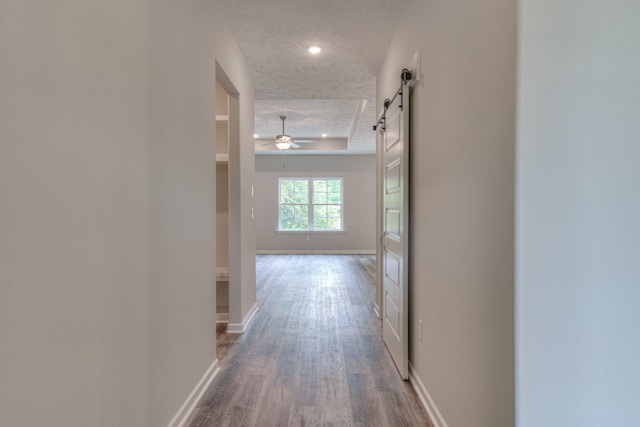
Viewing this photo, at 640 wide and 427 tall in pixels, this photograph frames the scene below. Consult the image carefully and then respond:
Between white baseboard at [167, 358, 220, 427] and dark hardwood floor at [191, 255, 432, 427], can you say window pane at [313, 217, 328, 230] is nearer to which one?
dark hardwood floor at [191, 255, 432, 427]

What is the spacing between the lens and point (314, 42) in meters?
2.91

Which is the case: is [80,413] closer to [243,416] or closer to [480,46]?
[243,416]

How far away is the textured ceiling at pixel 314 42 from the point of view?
2445 mm

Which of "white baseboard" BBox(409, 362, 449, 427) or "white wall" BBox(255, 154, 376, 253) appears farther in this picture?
"white wall" BBox(255, 154, 376, 253)

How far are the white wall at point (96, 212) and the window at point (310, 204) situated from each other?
6927 millimetres

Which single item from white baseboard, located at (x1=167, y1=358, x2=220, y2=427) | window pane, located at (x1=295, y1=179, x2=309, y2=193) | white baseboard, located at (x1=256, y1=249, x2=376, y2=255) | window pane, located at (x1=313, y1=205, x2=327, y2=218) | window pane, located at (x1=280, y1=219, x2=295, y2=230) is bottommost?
white baseboard, located at (x1=256, y1=249, x2=376, y2=255)

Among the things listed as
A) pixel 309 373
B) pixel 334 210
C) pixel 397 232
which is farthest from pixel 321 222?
pixel 309 373

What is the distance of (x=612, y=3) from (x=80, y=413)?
2.10m

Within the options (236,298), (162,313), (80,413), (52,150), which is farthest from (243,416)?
(52,150)

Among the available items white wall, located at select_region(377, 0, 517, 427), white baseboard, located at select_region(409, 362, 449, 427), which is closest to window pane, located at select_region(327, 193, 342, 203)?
white wall, located at select_region(377, 0, 517, 427)

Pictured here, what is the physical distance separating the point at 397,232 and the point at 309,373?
1.21 meters

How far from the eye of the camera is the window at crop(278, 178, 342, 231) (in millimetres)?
8875

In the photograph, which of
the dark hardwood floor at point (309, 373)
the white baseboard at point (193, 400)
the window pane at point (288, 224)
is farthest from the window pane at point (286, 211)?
the white baseboard at point (193, 400)

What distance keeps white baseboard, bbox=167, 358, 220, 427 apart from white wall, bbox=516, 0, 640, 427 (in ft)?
5.26
